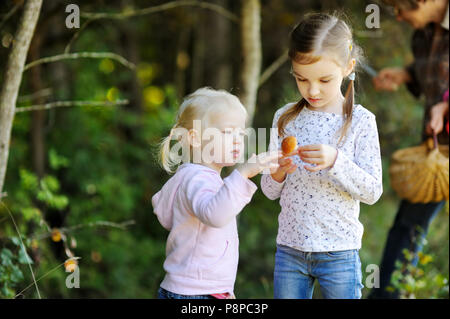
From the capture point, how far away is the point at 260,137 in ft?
19.2

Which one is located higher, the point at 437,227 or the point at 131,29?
the point at 131,29

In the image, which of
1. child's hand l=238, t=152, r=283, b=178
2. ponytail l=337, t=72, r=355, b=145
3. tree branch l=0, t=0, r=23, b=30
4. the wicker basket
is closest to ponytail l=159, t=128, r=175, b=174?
child's hand l=238, t=152, r=283, b=178

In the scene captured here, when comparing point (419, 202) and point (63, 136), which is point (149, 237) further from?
point (419, 202)

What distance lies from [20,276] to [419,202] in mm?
2294

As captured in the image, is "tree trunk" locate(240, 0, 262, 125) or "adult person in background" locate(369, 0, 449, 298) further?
"tree trunk" locate(240, 0, 262, 125)

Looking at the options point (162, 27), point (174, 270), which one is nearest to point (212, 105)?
point (174, 270)

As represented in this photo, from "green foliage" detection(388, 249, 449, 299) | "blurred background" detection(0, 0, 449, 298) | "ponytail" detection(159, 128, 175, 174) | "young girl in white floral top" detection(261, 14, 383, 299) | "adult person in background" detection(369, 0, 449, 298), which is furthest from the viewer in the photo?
"blurred background" detection(0, 0, 449, 298)

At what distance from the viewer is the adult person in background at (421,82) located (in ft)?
10.6

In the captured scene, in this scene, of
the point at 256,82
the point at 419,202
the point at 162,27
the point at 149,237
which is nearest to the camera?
the point at 419,202

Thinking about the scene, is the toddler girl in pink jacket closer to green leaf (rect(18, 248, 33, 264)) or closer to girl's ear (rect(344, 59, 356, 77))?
girl's ear (rect(344, 59, 356, 77))

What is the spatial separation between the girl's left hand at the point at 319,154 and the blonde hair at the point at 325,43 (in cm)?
16

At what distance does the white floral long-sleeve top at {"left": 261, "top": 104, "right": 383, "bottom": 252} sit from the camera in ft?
6.84

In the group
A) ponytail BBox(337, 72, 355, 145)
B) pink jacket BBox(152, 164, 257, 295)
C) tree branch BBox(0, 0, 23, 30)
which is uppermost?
tree branch BBox(0, 0, 23, 30)

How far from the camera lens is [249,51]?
403 cm
